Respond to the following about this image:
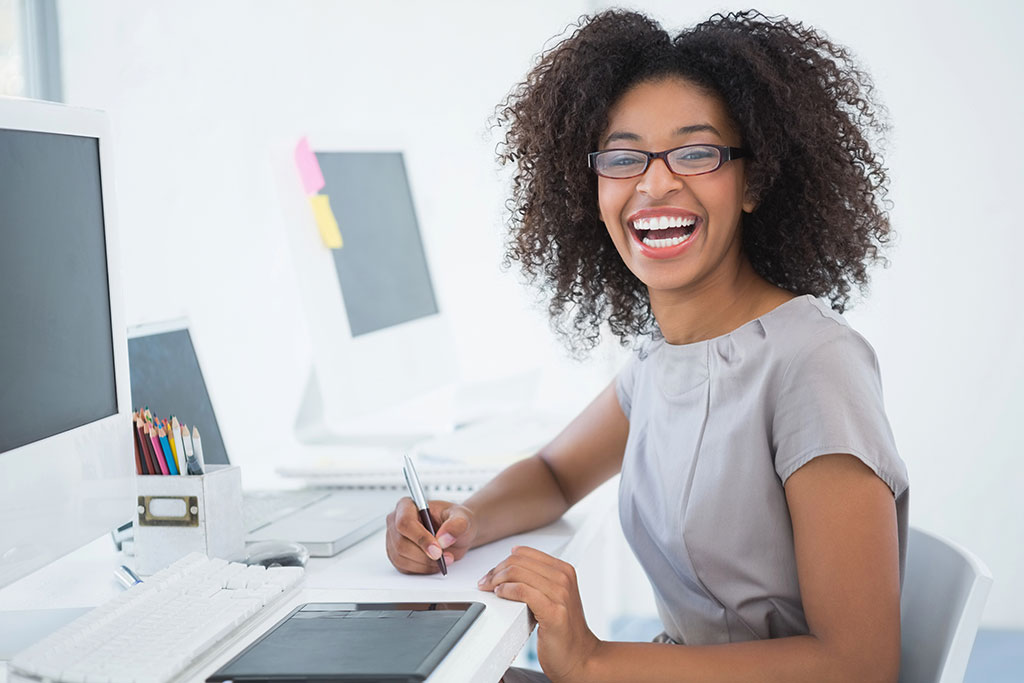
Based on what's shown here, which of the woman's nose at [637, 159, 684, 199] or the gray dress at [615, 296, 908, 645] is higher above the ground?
the woman's nose at [637, 159, 684, 199]

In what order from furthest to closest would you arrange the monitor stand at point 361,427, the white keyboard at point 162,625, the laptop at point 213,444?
the monitor stand at point 361,427, the laptop at point 213,444, the white keyboard at point 162,625

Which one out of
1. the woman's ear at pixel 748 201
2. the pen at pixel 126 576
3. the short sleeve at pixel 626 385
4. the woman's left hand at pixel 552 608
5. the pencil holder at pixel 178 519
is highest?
the woman's ear at pixel 748 201

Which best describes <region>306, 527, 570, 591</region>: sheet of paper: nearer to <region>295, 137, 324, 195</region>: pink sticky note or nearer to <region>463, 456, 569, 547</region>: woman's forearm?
<region>463, 456, 569, 547</region>: woman's forearm

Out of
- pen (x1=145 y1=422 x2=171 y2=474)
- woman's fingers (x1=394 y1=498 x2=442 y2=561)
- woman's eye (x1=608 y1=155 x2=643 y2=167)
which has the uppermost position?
woman's eye (x1=608 y1=155 x2=643 y2=167)

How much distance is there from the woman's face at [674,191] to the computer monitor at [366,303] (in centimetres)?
66

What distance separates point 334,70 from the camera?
106 inches

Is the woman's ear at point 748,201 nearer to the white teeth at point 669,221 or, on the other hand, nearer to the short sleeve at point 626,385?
the white teeth at point 669,221

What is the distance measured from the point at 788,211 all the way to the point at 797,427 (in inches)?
13.7

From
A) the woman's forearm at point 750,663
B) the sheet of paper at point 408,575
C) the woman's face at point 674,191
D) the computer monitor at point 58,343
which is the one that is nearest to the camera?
the computer monitor at point 58,343

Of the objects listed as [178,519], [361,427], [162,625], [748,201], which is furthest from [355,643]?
[361,427]

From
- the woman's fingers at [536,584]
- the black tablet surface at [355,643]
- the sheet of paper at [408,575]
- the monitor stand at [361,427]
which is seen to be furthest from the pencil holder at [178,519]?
the monitor stand at [361,427]

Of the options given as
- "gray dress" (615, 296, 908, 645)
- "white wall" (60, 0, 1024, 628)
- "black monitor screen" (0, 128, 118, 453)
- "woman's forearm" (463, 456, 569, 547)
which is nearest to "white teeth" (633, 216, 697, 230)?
"gray dress" (615, 296, 908, 645)

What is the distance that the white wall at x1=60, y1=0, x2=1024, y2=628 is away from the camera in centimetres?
218

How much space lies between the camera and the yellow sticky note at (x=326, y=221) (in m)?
1.77
